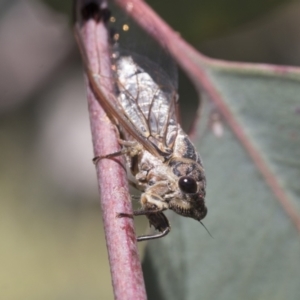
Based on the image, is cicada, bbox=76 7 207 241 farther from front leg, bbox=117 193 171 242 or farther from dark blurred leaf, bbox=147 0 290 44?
dark blurred leaf, bbox=147 0 290 44

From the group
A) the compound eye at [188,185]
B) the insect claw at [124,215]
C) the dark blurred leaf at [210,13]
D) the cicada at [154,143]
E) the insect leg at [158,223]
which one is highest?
the dark blurred leaf at [210,13]

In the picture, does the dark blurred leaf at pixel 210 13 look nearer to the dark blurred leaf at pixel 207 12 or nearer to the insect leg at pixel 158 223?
the dark blurred leaf at pixel 207 12


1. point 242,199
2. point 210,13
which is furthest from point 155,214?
point 210,13

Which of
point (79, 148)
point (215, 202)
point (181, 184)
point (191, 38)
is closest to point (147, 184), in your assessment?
point (181, 184)

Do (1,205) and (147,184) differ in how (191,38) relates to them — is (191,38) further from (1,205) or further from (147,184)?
(1,205)

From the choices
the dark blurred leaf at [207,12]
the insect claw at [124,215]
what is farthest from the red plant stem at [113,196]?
the dark blurred leaf at [207,12]

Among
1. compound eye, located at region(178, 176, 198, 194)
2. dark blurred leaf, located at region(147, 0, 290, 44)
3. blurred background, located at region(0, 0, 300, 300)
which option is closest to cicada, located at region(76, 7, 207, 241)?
compound eye, located at region(178, 176, 198, 194)
